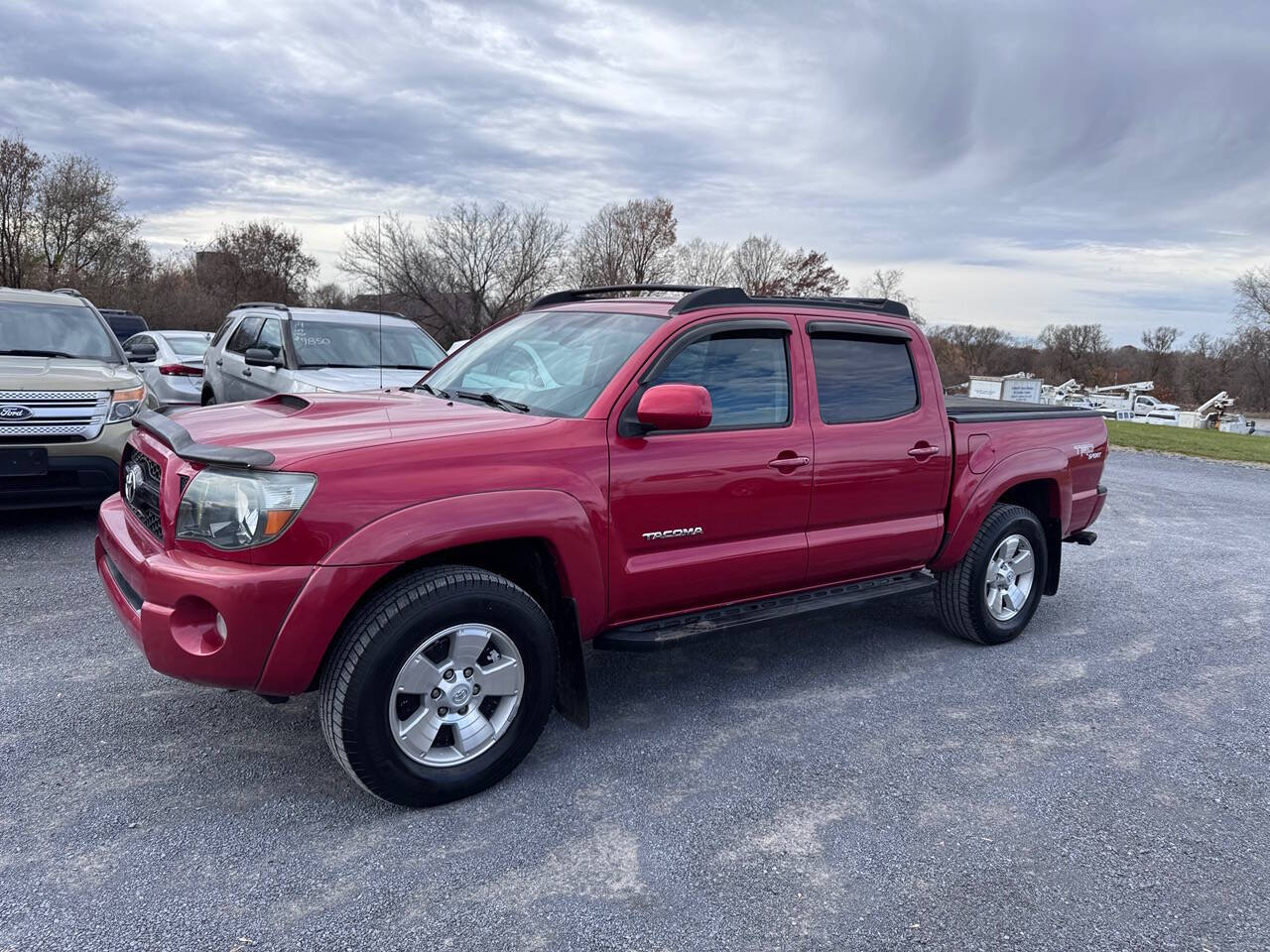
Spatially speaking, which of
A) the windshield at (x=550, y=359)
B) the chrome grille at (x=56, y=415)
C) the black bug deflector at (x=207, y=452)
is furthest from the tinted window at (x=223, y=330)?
the black bug deflector at (x=207, y=452)

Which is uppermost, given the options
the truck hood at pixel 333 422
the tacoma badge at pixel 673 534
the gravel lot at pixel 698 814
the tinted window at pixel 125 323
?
the tinted window at pixel 125 323

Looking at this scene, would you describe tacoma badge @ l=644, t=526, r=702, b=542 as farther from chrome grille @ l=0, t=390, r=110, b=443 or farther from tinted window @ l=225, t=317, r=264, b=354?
tinted window @ l=225, t=317, r=264, b=354

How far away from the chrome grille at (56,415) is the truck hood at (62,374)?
5 cm

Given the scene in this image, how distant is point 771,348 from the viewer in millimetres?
4156

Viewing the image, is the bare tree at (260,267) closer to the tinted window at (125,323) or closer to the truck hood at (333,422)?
the tinted window at (125,323)

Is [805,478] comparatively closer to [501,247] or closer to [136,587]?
[136,587]

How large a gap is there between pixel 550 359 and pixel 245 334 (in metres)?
7.29

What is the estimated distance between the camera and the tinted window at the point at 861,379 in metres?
4.31

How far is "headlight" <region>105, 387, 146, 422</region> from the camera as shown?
6637 mm

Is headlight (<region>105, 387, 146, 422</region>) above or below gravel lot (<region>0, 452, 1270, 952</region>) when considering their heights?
above

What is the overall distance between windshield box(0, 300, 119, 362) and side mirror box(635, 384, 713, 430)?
6170mm

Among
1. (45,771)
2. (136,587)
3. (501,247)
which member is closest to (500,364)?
(136,587)

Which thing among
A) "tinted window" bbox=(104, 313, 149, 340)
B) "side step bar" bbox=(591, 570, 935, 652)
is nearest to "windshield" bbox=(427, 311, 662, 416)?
"side step bar" bbox=(591, 570, 935, 652)

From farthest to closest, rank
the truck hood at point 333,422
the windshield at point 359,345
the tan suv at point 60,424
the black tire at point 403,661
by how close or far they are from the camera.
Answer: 1. the windshield at point 359,345
2. the tan suv at point 60,424
3. the truck hood at point 333,422
4. the black tire at point 403,661
